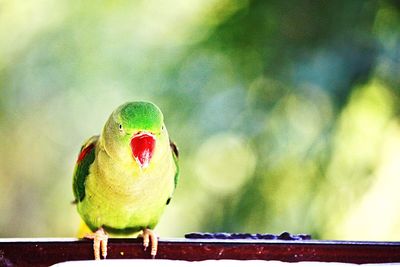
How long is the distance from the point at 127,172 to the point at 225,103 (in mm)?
1500

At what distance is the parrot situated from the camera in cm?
155

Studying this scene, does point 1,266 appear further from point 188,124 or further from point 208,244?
point 188,124

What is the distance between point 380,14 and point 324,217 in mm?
870

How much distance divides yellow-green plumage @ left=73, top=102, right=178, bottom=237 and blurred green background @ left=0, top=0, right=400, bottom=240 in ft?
3.81

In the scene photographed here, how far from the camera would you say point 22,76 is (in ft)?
10.1

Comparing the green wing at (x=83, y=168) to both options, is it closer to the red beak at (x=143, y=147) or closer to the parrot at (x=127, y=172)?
the parrot at (x=127, y=172)

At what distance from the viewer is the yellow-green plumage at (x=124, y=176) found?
1563 mm

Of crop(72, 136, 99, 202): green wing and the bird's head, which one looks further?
crop(72, 136, 99, 202): green wing

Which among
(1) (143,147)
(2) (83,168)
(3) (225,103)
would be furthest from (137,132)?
(3) (225,103)

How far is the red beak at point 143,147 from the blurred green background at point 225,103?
136 cm

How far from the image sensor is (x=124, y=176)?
63.2 inches

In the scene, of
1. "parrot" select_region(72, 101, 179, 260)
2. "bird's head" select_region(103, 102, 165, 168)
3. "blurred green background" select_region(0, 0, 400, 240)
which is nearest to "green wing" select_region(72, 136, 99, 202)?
"parrot" select_region(72, 101, 179, 260)

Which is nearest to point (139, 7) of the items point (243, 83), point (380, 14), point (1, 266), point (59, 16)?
point (59, 16)

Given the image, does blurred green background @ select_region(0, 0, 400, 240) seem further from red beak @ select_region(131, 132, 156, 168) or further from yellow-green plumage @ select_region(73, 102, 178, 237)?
red beak @ select_region(131, 132, 156, 168)
